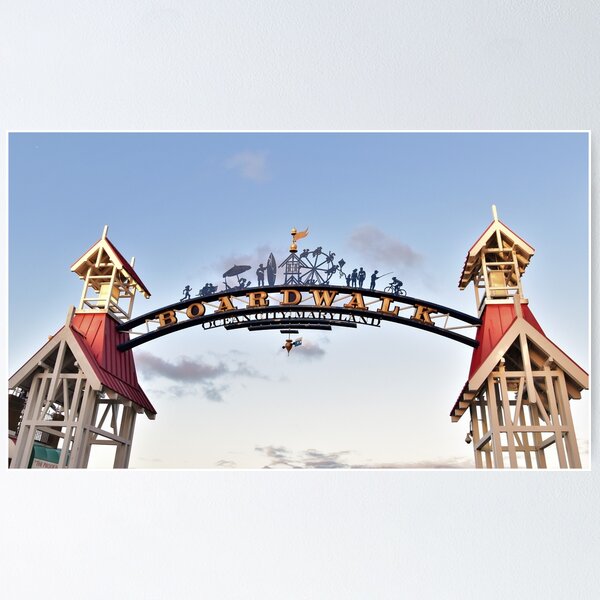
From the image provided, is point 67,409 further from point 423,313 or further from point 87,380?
point 423,313

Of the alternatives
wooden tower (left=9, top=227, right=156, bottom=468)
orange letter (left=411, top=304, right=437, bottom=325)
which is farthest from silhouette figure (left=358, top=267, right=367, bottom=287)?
wooden tower (left=9, top=227, right=156, bottom=468)

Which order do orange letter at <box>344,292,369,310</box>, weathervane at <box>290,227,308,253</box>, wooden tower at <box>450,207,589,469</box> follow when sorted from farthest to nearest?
orange letter at <box>344,292,369,310</box>, weathervane at <box>290,227,308,253</box>, wooden tower at <box>450,207,589,469</box>

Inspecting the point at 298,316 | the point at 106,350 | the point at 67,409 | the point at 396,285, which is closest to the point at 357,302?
the point at 396,285

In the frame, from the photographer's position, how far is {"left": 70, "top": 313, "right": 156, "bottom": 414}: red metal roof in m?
4.14

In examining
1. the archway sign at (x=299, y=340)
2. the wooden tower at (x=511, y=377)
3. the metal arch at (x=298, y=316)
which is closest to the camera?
the wooden tower at (x=511, y=377)

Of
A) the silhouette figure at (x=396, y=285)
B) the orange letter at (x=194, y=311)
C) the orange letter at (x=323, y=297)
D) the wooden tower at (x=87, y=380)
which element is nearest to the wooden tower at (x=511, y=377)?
the silhouette figure at (x=396, y=285)

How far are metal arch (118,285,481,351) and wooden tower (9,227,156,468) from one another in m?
0.25

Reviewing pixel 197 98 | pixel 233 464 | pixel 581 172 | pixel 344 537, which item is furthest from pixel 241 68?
pixel 344 537

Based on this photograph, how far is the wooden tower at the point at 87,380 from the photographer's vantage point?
390 centimetres

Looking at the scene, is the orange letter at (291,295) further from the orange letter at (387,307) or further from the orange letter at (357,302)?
the orange letter at (387,307)

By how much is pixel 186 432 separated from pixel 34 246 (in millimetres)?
1646

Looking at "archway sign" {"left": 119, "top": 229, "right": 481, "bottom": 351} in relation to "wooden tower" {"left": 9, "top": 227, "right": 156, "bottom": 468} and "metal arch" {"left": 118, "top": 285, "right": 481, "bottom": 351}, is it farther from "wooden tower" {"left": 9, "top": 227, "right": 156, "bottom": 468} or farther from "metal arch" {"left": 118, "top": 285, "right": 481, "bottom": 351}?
"wooden tower" {"left": 9, "top": 227, "right": 156, "bottom": 468}

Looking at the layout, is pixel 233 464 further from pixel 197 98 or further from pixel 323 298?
pixel 197 98

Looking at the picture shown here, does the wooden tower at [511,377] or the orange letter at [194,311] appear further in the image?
the orange letter at [194,311]
